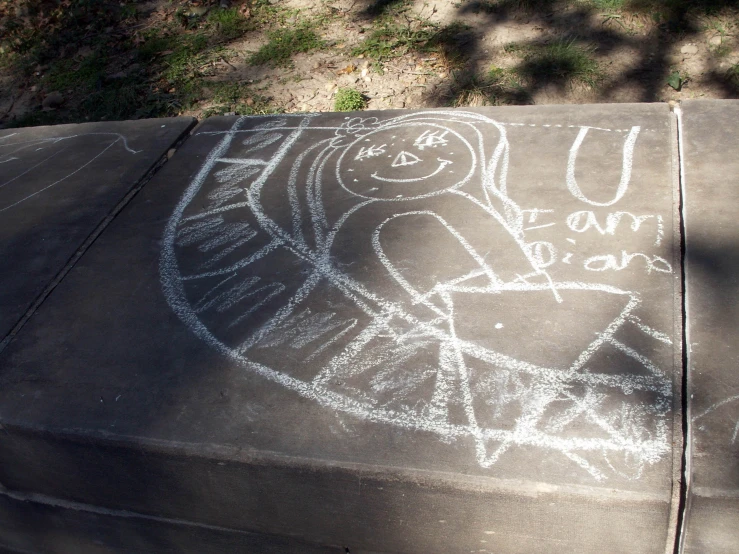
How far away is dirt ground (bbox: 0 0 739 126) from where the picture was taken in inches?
142

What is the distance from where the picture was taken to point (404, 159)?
2.54 meters

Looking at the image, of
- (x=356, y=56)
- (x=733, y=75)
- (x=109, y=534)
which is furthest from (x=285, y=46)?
(x=109, y=534)

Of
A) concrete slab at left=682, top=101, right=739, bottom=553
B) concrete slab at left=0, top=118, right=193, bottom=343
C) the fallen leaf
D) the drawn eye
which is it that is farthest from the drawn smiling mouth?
the fallen leaf

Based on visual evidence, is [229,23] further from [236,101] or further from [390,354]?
[390,354]

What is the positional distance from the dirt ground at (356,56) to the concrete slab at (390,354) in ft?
4.00

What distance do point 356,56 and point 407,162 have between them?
1.84m

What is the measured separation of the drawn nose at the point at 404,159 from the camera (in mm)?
2518

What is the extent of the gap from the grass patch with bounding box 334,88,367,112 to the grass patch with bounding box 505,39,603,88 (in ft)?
2.81

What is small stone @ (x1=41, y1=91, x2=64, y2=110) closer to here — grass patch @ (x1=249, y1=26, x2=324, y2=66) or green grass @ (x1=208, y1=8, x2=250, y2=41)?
green grass @ (x1=208, y1=8, x2=250, y2=41)

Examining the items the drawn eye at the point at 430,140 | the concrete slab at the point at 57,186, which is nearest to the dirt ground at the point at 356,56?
the concrete slab at the point at 57,186

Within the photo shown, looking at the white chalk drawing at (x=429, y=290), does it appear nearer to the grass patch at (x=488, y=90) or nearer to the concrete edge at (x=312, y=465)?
the concrete edge at (x=312, y=465)

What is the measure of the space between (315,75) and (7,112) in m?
2.02

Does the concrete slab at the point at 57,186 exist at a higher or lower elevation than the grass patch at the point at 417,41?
higher

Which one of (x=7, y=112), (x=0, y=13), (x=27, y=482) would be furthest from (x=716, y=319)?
(x=0, y=13)
